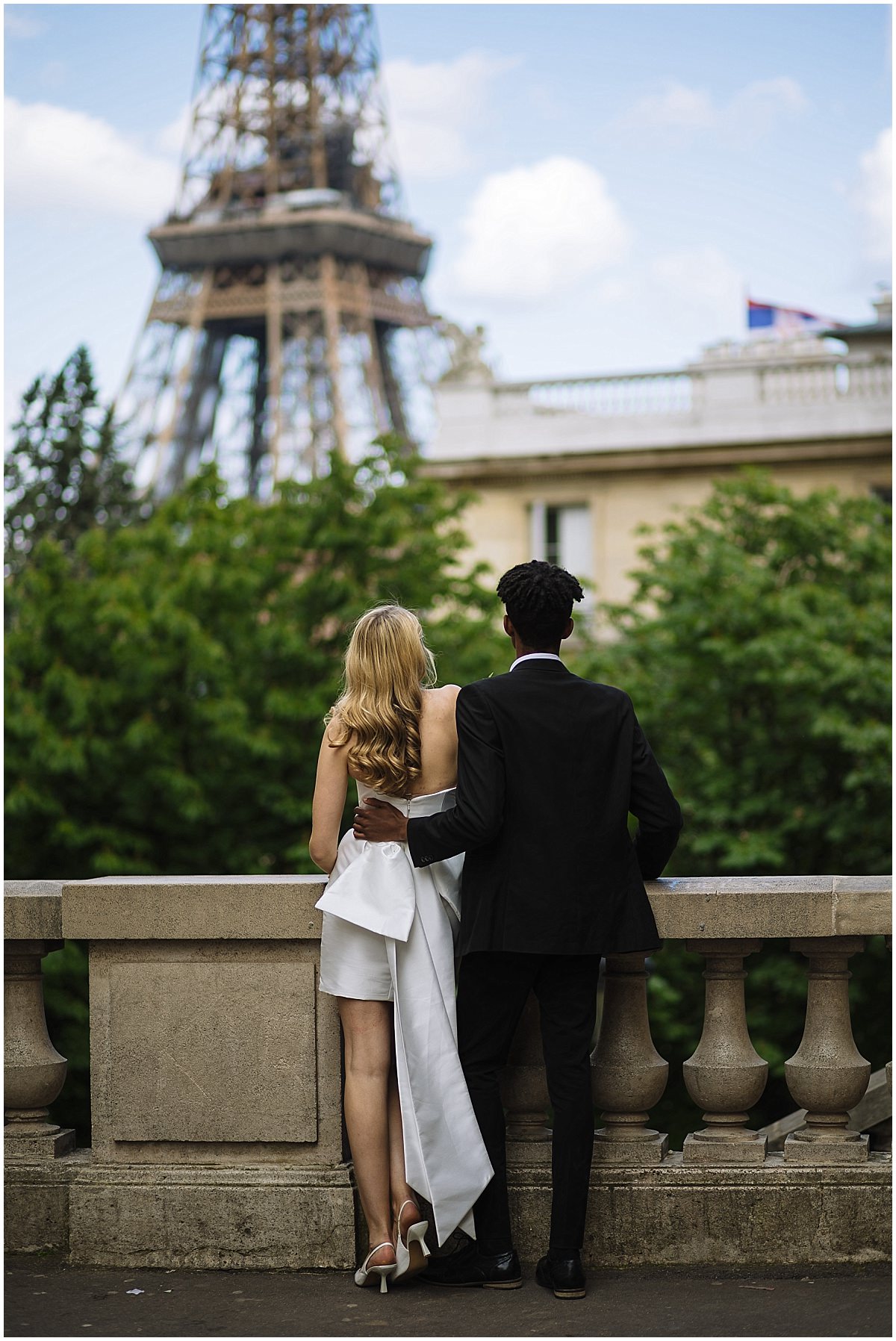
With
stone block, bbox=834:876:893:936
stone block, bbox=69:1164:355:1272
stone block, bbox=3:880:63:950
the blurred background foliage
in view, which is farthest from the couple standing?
the blurred background foliage

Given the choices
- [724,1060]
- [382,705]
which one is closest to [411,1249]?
[724,1060]

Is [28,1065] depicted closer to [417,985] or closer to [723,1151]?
[417,985]

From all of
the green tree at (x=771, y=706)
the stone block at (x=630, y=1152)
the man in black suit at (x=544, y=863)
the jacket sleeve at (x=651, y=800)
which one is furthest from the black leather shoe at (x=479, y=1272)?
the green tree at (x=771, y=706)

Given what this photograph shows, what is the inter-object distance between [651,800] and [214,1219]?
6.12 feet

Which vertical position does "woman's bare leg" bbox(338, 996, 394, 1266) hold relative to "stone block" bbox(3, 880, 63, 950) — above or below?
below

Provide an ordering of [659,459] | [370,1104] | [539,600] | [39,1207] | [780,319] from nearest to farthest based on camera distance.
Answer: [539,600]
[370,1104]
[39,1207]
[659,459]
[780,319]

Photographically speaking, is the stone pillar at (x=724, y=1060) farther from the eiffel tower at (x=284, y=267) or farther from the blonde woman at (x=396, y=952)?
the eiffel tower at (x=284, y=267)

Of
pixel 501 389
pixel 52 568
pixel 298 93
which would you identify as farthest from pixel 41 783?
pixel 298 93

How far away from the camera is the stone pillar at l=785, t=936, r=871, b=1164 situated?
4762 mm

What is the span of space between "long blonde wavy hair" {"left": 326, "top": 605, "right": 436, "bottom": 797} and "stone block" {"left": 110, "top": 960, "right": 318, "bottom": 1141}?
2.51 ft

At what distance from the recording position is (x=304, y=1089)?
487 centimetres

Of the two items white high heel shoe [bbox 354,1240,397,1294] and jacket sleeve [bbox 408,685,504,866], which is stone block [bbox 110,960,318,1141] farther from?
jacket sleeve [bbox 408,685,504,866]

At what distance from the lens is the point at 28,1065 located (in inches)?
202

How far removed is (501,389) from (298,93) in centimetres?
3031
